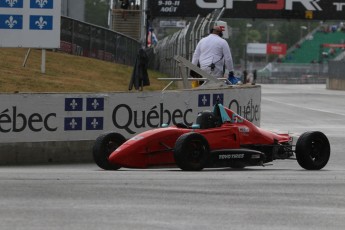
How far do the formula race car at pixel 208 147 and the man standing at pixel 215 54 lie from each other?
432 centimetres

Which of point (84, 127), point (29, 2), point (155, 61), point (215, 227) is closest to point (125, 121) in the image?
point (84, 127)

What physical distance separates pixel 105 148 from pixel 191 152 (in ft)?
4.33

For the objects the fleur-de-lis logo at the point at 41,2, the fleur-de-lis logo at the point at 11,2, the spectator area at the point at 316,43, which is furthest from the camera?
the spectator area at the point at 316,43

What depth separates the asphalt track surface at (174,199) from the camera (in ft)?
28.1

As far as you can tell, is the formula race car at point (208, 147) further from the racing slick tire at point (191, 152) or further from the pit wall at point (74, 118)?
the pit wall at point (74, 118)

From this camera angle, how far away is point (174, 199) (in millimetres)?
10008

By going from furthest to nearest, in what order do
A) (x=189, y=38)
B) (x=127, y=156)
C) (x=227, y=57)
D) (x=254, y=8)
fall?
1. (x=254, y=8)
2. (x=189, y=38)
3. (x=227, y=57)
4. (x=127, y=156)

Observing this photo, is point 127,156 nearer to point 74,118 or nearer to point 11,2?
point 74,118

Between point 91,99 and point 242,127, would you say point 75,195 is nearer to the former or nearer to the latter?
point 242,127

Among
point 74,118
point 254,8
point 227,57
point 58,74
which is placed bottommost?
point 74,118

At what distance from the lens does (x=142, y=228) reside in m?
8.23

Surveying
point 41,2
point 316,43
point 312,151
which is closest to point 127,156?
point 312,151

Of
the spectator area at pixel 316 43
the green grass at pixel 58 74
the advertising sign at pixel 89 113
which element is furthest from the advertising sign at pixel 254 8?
the spectator area at pixel 316 43

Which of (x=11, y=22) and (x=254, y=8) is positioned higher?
(x=254, y=8)
